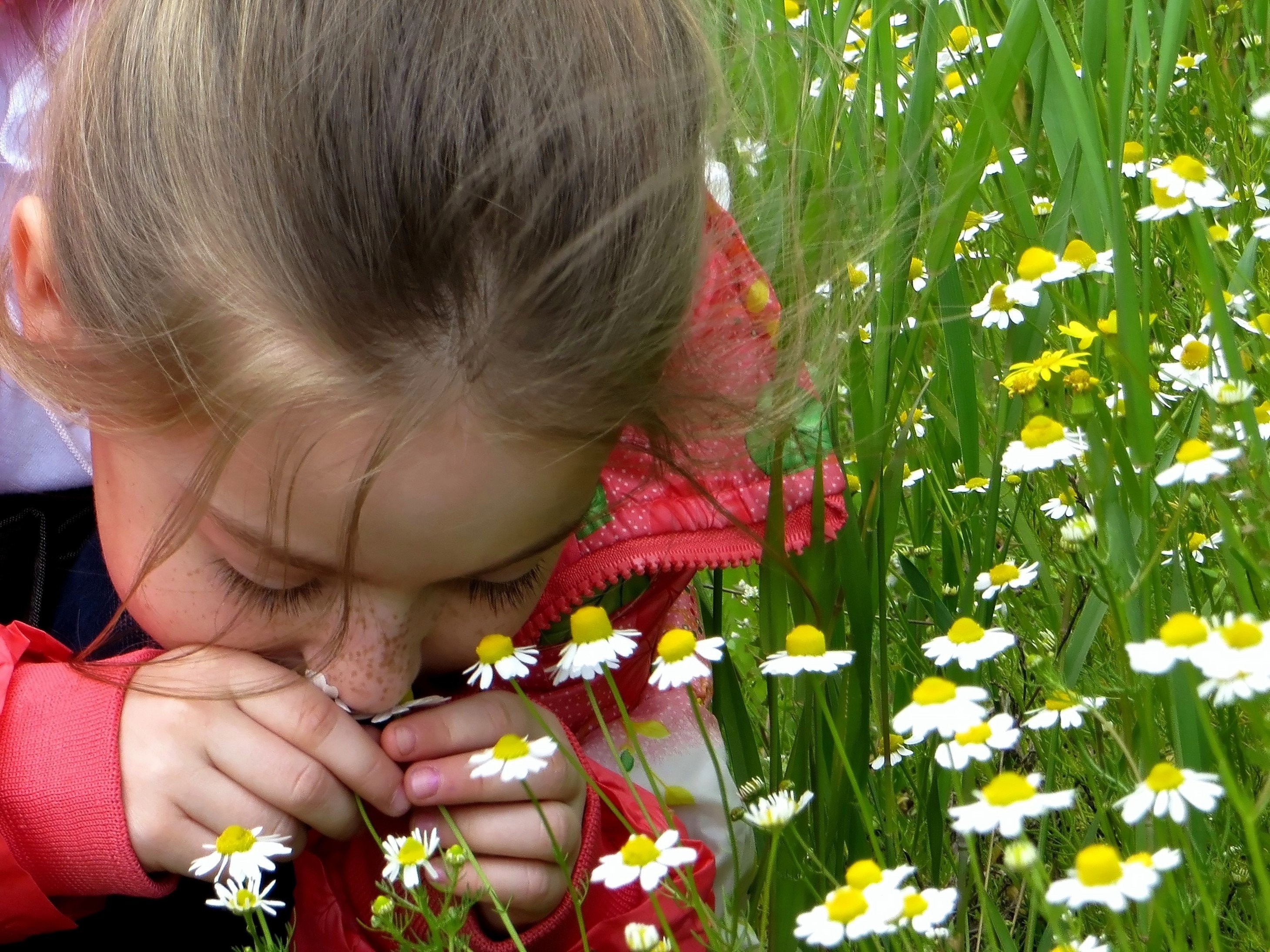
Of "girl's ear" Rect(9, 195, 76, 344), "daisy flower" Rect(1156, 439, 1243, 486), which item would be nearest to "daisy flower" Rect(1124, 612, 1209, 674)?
"daisy flower" Rect(1156, 439, 1243, 486)

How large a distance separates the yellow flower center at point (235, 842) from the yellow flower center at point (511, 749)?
13 centimetres

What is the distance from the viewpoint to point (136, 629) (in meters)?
1.00

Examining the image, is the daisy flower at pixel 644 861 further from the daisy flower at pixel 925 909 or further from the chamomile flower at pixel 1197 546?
the chamomile flower at pixel 1197 546

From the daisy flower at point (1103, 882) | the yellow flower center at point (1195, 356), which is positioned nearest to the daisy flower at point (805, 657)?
the daisy flower at point (1103, 882)

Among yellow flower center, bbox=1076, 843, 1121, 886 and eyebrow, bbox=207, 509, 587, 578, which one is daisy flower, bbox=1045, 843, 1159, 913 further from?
eyebrow, bbox=207, 509, 587, 578

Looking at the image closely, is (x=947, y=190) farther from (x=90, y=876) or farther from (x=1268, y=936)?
(x=90, y=876)

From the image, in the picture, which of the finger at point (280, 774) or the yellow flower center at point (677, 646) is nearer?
the yellow flower center at point (677, 646)

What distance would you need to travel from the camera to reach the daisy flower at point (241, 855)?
0.65 meters

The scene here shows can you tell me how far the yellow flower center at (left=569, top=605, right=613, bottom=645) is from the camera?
0.68 meters

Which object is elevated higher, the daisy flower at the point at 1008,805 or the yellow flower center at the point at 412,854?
the daisy flower at the point at 1008,805

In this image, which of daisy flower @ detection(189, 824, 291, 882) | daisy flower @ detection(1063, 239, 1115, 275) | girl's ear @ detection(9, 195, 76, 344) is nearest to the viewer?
daisy flower @ detection(189, 824, 291, 882)

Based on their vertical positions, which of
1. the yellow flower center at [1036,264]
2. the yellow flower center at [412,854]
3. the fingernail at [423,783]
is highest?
the yellow flower center at [1036,264]

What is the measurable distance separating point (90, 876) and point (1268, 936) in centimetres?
61

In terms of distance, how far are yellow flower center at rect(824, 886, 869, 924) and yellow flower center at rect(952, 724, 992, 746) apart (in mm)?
68
